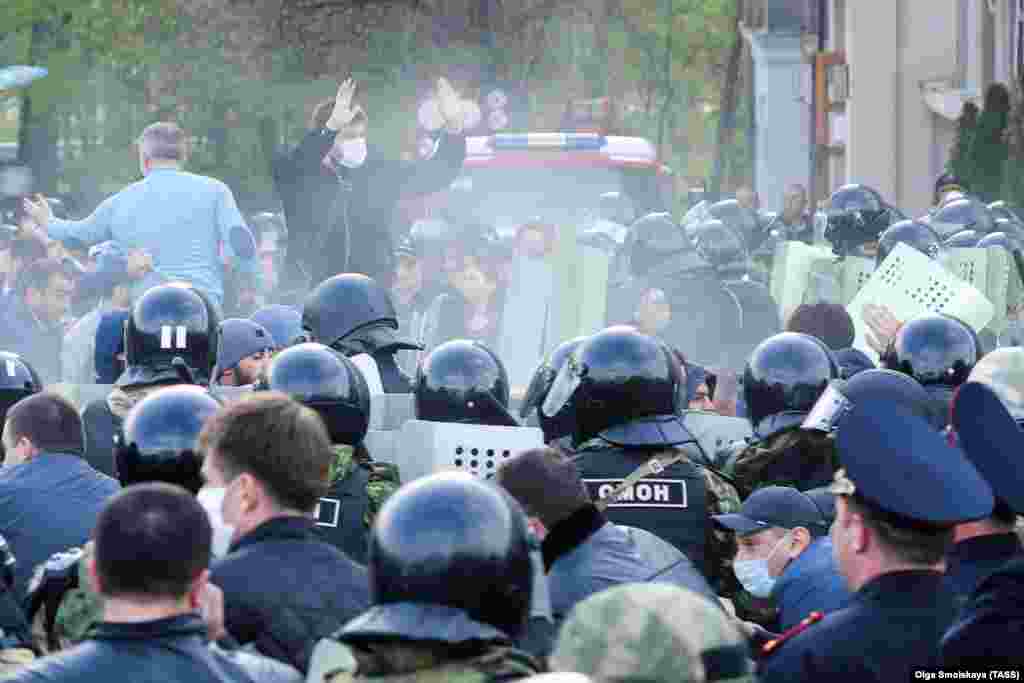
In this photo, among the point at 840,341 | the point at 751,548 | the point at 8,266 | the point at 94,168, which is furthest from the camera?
the point at 94,168

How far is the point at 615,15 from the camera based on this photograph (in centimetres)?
3853

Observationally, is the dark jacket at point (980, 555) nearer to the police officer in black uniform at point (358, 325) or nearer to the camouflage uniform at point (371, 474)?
the camouflage uniform at point (371, 474)

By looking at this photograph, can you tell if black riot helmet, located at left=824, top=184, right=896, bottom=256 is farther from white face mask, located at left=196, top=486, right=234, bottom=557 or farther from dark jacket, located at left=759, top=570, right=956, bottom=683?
dark jacket, located at left=759, top=570, right=956, bottom=683

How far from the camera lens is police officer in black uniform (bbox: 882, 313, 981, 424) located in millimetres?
8945

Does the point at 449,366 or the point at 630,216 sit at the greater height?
the point at 449,366

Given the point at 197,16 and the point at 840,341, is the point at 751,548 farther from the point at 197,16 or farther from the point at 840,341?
the point at 197,16

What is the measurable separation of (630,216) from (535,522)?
13389 millimetres

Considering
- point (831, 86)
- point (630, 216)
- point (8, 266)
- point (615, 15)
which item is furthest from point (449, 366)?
point (615, 15)

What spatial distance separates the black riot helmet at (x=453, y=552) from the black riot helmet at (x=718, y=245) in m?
10.2

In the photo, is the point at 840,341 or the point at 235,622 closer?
the point at 235,622

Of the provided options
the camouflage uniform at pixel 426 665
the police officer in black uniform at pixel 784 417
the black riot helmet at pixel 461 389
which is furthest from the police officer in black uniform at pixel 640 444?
the camouflage uniform at pixel 426 665

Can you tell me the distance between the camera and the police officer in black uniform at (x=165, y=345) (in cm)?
824

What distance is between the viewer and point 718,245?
14.9 m

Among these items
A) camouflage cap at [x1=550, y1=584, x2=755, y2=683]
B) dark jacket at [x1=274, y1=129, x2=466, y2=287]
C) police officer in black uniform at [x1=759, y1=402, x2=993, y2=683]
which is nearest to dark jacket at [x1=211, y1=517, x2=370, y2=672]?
police officer in black uniform at [x1=759, y1=402, x2=993, y2=683]
